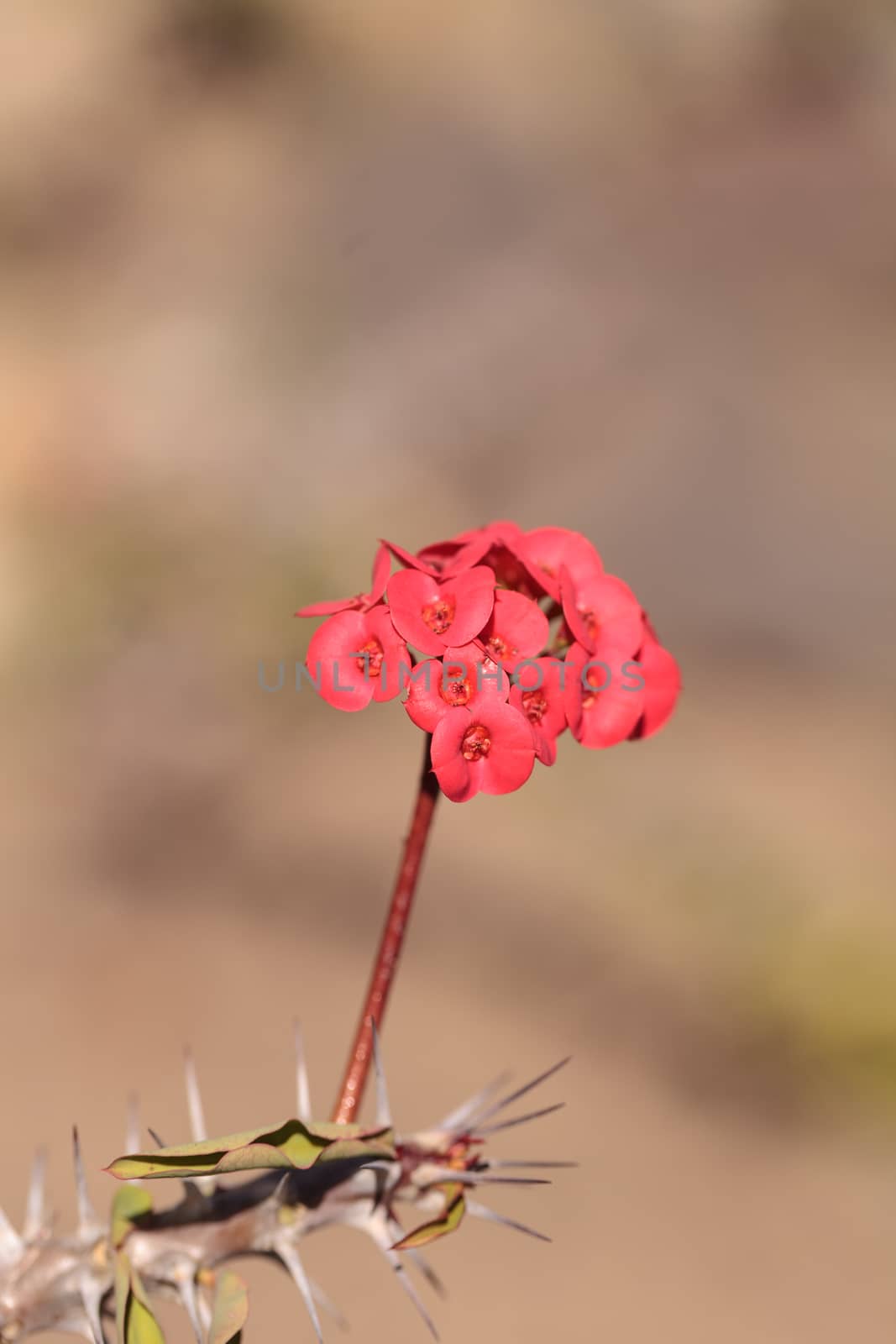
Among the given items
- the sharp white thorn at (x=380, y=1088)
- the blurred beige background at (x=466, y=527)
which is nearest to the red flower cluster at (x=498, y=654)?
the sharp white thorn at (x=380, y=1088)

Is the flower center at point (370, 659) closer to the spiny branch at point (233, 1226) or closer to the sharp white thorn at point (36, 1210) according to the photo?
the spiny branch at point (233, 1226)

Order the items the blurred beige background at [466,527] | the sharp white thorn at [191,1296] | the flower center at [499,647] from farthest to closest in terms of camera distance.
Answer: the blurred beige background at [466,527] → the sharp white thorn at [191,1296] → the flower center at [499,647]

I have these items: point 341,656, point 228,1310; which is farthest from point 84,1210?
point 341,656

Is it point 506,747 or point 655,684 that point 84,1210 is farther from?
point 655,684

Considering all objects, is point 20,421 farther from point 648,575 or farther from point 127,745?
point 648,575

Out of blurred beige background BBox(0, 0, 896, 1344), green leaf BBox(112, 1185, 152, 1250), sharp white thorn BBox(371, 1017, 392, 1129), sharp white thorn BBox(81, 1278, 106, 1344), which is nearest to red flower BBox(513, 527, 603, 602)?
sharp white thorn BBox(371, 1017, 392, 1129)

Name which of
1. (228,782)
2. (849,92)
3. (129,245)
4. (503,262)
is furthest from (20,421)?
(849,92)
